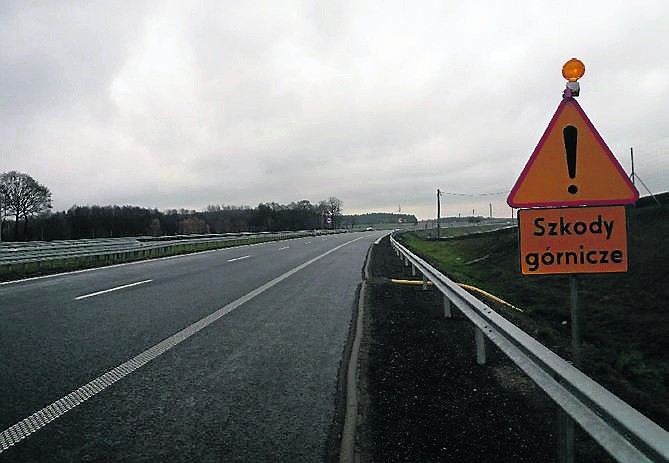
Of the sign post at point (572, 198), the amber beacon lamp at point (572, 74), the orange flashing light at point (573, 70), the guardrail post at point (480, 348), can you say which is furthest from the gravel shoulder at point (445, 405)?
the orange flashing light at point (573, 70)

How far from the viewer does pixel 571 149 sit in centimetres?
370

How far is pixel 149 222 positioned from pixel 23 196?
18.3 meters

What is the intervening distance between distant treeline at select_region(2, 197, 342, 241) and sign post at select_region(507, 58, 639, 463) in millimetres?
61511

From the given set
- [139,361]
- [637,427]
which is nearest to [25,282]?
[139,361]

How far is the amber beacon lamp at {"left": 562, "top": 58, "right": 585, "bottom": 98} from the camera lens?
361 centimetres

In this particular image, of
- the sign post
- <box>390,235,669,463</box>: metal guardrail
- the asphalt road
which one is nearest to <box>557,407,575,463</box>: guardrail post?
<box>390,235,669,463</box>: metal guardrail

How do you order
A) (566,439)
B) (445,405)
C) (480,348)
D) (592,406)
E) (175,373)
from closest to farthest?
1. (592,406)
2. (566,439)
3. (445,405)
4. (175,373)
5. (480,348)

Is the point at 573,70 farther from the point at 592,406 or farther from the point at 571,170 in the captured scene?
the point at 592,406

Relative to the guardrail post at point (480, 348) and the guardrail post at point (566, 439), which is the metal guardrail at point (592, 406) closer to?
the guardrail post at point (566, 439)

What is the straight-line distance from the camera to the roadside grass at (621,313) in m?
6.27

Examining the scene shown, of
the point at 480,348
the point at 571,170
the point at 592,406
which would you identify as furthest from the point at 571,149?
the point at 480,348

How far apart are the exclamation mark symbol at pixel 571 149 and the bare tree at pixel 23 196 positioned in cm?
6865

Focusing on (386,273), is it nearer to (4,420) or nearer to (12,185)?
(4,420)

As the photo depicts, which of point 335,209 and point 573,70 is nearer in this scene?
point 573,70
